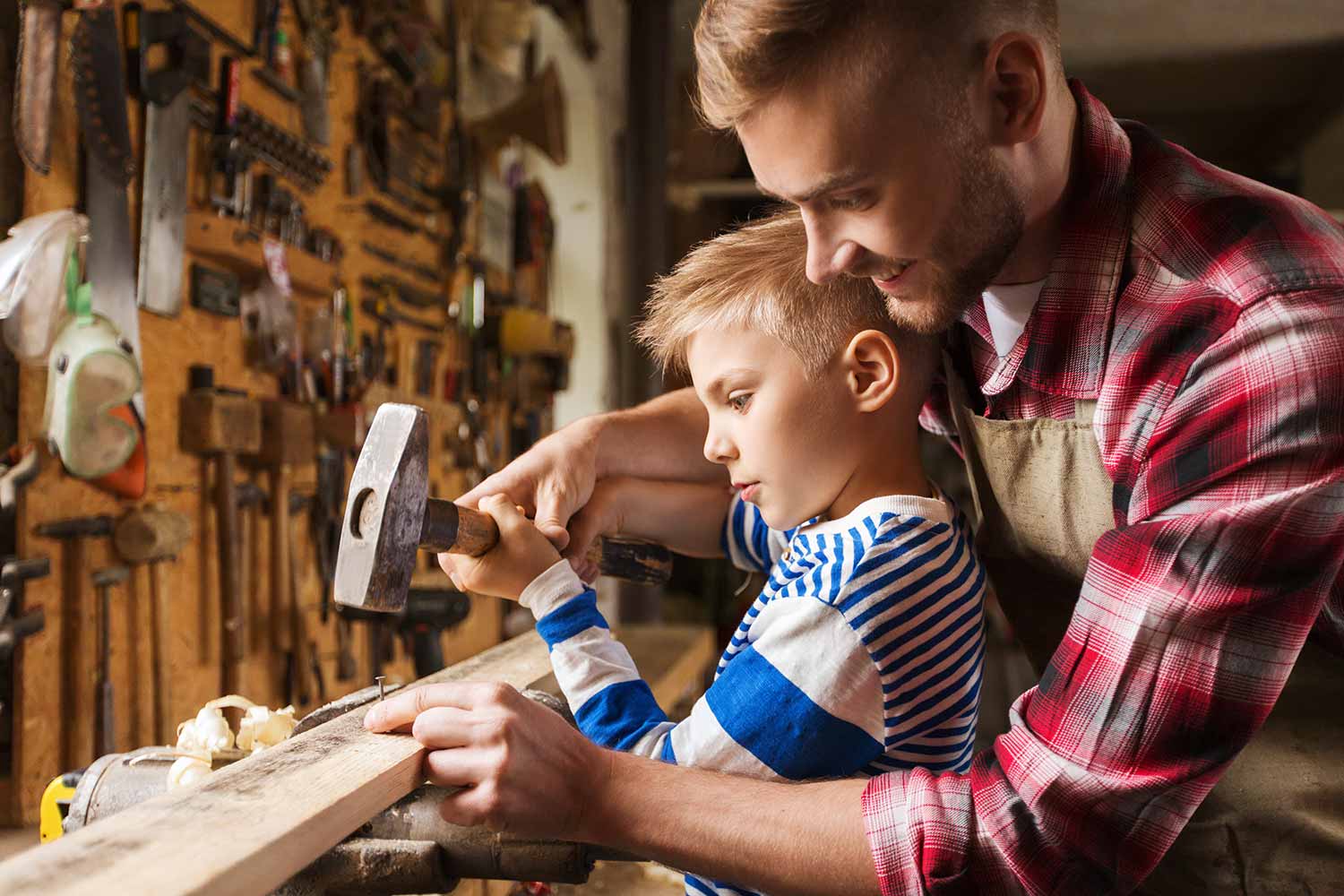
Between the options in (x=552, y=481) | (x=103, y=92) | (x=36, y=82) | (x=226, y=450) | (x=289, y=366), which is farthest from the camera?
(x=289, y=366)

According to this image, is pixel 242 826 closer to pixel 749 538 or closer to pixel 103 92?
pixel 749 538

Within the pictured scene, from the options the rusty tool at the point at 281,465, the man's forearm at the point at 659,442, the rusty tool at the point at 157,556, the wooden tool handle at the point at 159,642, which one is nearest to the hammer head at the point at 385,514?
the man's forearm at the point at 659,442

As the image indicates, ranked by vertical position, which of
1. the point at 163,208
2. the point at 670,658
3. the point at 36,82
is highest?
the point at 36,82

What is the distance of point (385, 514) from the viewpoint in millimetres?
1271

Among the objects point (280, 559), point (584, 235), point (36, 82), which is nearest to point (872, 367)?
point (36, 82)

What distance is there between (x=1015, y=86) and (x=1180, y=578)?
55cm

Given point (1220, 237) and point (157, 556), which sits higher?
point (1220, 237)

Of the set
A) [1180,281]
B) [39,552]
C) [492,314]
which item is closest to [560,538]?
[1180,281]

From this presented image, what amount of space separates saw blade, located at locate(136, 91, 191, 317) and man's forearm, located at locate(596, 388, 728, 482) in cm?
125

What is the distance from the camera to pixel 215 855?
0.87 metres

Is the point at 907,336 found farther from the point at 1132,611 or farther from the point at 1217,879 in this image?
the point at 1217,879

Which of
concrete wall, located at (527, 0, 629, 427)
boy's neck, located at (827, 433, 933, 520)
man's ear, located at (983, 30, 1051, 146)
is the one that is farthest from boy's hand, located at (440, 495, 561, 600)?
concrete wall, located at (527, 0, 629, 427)

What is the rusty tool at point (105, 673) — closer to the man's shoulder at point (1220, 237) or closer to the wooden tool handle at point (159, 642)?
the wooden tool handle at point (159, 642)

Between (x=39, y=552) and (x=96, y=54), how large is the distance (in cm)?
100
